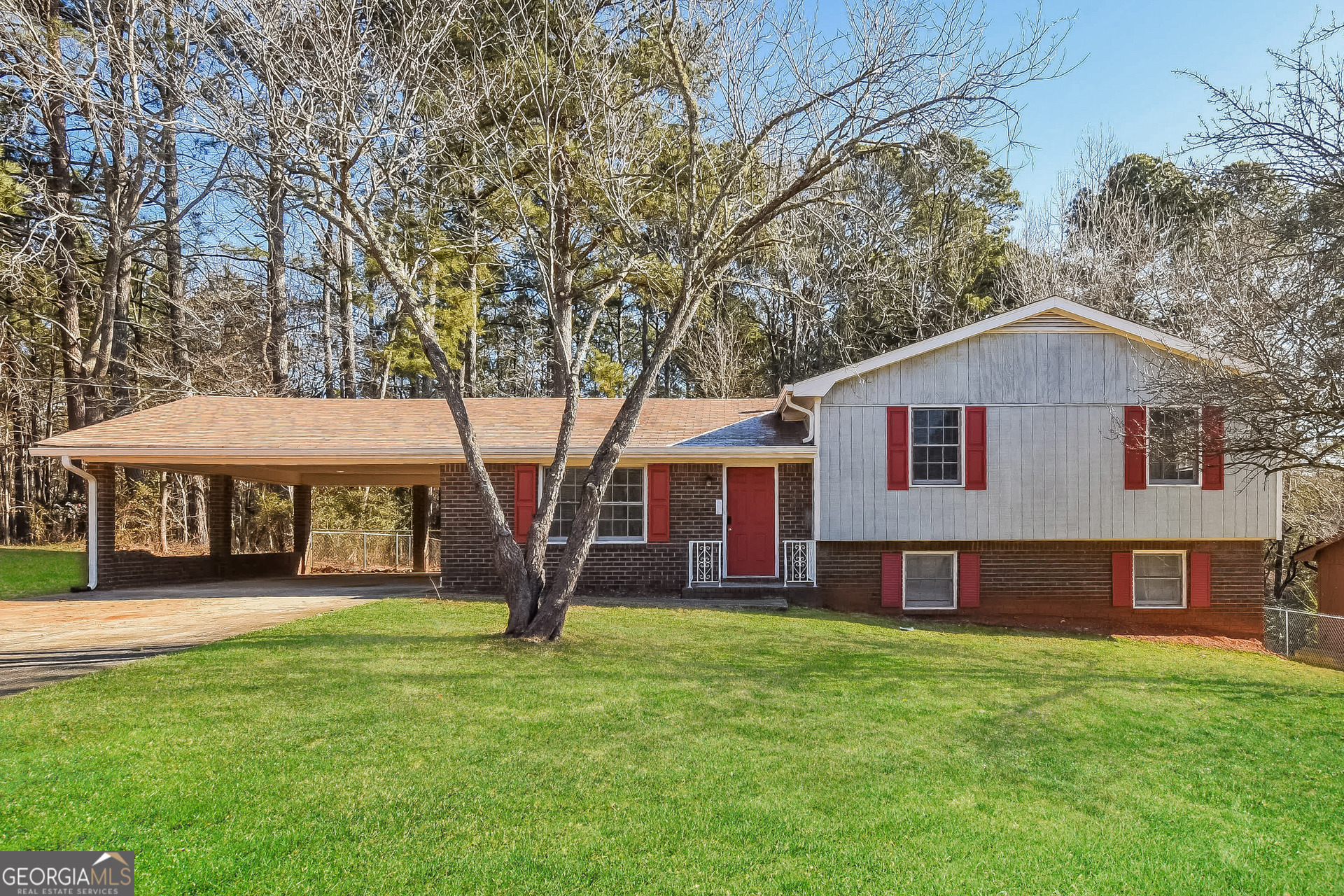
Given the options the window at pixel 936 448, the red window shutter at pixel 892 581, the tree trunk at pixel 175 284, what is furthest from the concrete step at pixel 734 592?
the tree trunk at pixel 175 284

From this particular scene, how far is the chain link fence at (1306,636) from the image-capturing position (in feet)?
41.2

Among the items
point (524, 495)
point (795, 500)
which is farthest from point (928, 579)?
point (524, 495)

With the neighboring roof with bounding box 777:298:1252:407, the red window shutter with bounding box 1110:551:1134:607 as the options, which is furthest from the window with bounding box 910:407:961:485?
the red window shutter with bounding box 1110:551:1134:607

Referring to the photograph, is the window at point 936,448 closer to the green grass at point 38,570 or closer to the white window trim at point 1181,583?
the white window trim at point 1181,583

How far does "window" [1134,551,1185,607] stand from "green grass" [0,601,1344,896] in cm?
577

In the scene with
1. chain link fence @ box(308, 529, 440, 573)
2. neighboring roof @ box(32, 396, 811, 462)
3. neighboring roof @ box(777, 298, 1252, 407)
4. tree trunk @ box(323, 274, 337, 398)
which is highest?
tree trunk @ box(323, 274, 337, 398)

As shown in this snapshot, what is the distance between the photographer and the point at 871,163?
90.9 ft

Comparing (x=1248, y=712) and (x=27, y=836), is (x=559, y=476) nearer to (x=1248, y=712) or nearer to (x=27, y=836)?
(x=27, y=836)

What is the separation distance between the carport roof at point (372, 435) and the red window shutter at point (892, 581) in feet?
8.16

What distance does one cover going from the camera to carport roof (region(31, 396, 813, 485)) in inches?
510

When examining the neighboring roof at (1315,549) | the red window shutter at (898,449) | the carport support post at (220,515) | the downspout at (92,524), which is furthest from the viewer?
the carport support post at (220,515)

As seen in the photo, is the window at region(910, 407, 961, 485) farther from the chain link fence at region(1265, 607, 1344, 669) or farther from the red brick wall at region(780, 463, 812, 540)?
the chain link fence at region(1265, 607, 1344, 669)

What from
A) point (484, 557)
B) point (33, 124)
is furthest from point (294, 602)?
point (33, 124)

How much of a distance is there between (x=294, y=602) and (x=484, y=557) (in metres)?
2.97
